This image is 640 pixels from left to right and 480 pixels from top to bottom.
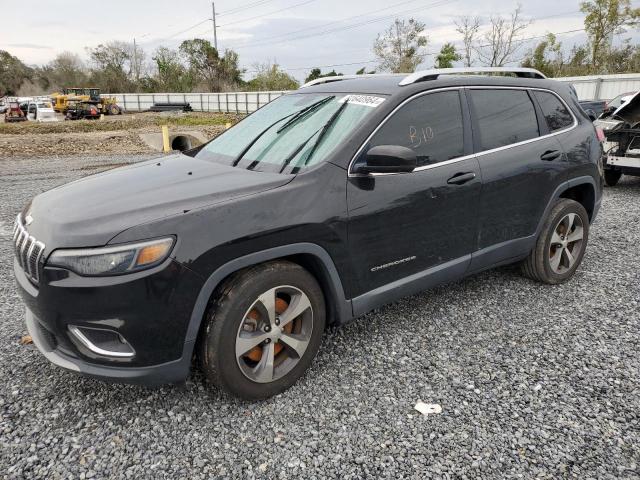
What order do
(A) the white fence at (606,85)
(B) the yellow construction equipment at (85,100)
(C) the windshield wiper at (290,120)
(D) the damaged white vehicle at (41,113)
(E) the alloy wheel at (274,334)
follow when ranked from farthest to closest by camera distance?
(B) the yellow construction equipment at (85,100)
(D) the damaged white vehicle at (41,113)
(A) the white fence at (606,85)
(C) the windshield wiper at (290,120)
(E) the alloy wheel at (274,334)

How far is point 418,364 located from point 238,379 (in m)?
1.20

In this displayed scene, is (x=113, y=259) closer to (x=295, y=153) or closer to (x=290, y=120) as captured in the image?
(x=295, y=153)

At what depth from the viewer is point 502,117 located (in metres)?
3.61

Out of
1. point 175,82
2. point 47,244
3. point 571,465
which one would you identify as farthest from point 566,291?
point 175,82

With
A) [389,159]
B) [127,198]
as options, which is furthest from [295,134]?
[127,198]

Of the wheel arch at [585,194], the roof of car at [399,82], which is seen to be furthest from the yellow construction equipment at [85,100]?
the wheel arch at [585,194]

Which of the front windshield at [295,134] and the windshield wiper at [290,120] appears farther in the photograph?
the windshield wiper at [290,120]

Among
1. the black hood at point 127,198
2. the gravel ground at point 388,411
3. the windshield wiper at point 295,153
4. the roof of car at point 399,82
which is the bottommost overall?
the gravel ground at point 388,411

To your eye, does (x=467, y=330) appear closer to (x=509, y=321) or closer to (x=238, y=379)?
(x=509, y=321)

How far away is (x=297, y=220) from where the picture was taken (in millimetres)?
2557

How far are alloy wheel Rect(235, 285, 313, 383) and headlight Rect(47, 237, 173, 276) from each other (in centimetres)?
59

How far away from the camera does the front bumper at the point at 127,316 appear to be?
2166 millimetres

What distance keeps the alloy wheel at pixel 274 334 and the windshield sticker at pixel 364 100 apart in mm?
1310

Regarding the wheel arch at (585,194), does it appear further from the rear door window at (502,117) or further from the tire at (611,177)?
the tire at (611,177)
